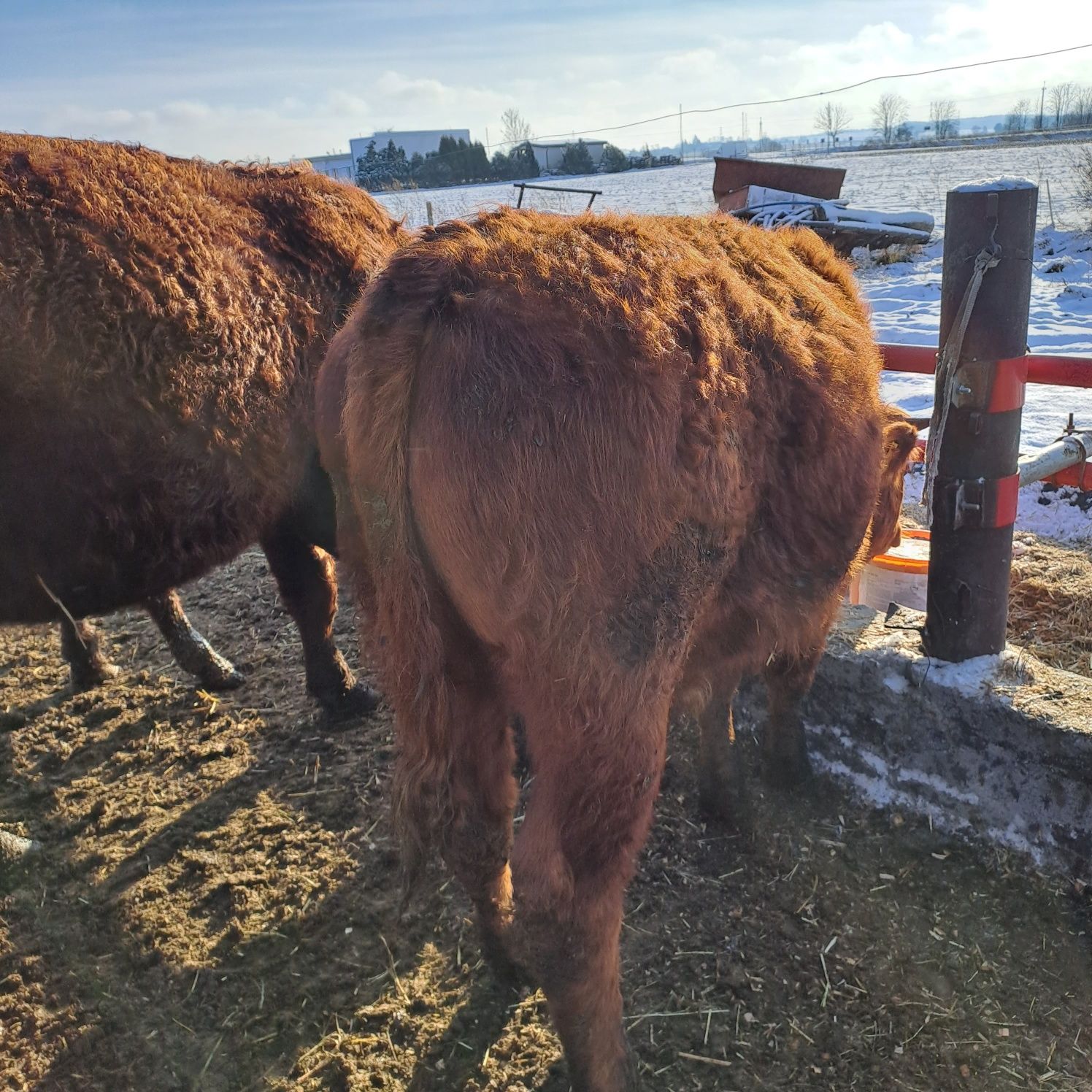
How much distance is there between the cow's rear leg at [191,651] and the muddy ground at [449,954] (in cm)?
62

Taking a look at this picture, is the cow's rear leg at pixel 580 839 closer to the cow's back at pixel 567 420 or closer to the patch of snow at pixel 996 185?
the cow's back at pixel 567 420

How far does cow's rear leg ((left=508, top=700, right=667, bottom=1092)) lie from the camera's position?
4.96 ft

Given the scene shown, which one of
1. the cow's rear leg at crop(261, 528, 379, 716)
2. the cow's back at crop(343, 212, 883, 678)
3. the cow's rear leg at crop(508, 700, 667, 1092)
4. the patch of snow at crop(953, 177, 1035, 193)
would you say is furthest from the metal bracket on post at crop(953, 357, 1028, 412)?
the cow's rear leg at crop(261, 528, 379, 716)

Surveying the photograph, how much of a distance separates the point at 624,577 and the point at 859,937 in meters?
1.38

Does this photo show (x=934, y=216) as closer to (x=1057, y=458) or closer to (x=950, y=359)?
(x=1057, y=458)

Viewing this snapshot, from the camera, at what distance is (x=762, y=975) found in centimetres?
204

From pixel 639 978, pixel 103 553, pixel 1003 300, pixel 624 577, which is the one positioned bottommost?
pixel 639 978

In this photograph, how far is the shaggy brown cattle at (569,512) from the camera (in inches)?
55.0

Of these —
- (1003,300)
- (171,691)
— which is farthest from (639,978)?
(171,691)

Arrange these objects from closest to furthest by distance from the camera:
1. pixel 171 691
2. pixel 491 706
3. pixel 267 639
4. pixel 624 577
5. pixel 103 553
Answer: pixel 624 577 → pixel 491 706 → pixel 103 553 → pixel 171 691 → pixel 267 639

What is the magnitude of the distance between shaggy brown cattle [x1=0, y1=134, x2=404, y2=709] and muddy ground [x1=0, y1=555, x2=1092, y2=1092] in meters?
→ 0.86

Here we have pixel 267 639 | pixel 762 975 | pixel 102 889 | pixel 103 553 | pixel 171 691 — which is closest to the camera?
pixel 762 975

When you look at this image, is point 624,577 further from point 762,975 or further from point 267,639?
point 267,639

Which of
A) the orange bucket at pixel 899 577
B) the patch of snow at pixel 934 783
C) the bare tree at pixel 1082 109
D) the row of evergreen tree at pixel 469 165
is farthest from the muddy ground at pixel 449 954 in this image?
the bare tree at pixel 1082 109
